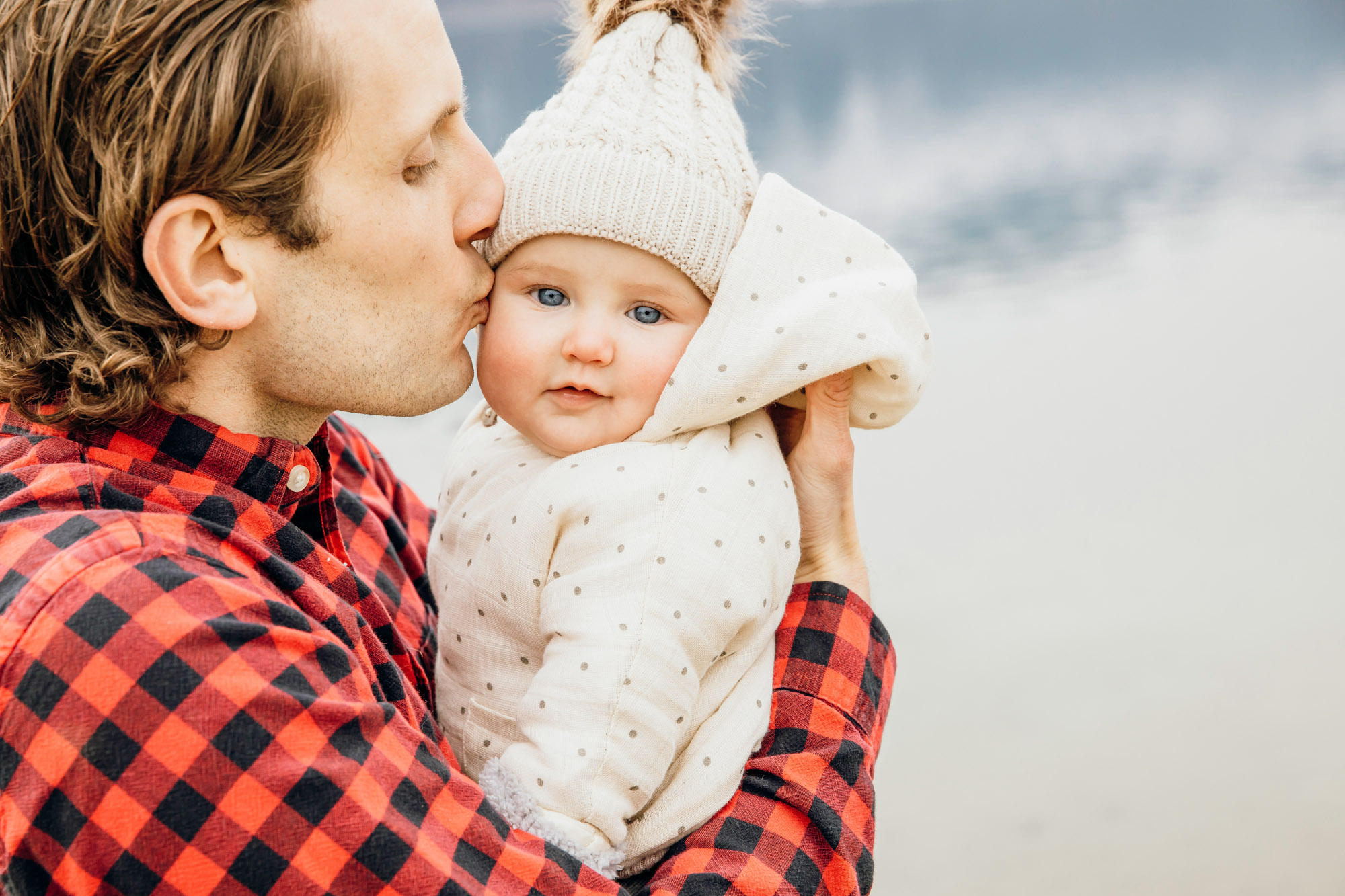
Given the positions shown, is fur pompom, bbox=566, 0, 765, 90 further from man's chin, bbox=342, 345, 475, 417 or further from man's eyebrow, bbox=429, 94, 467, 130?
man's chin, bbox=342, 345, 475, 417

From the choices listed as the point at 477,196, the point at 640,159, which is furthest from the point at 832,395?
the point at 477,196

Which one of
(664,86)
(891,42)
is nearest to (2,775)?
(664,86)

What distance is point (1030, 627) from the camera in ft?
9.80

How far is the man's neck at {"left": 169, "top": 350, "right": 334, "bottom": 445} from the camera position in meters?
1.03

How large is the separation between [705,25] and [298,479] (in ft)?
2.40

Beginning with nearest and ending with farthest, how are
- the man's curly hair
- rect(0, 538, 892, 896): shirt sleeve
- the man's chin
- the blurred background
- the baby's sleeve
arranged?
rect(0, 538, 892, 896): shirt sleeve, the man's curly hair, the baby's sleeve, the man's chin, the blurred background

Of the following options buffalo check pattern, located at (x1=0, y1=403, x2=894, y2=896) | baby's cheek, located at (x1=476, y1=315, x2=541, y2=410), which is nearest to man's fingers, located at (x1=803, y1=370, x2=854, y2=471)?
baby's cheek, located at (x1=476, y1=315, x2=541, y2=410)

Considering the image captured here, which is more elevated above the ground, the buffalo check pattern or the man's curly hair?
the man's curly hair

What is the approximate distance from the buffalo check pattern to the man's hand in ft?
1.12

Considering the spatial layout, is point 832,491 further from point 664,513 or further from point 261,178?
point 261,178

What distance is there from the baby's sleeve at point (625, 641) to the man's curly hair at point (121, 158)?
41 cm

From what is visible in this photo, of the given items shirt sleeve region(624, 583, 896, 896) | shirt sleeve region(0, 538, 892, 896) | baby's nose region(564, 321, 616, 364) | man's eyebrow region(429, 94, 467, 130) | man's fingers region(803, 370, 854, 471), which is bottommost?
shirt sleeve region(0, 538, 892, 896)

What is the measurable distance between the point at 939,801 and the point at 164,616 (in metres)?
2.08

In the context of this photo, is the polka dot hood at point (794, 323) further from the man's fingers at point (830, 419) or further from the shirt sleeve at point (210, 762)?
the shirt sleeve at point (210, 762)
